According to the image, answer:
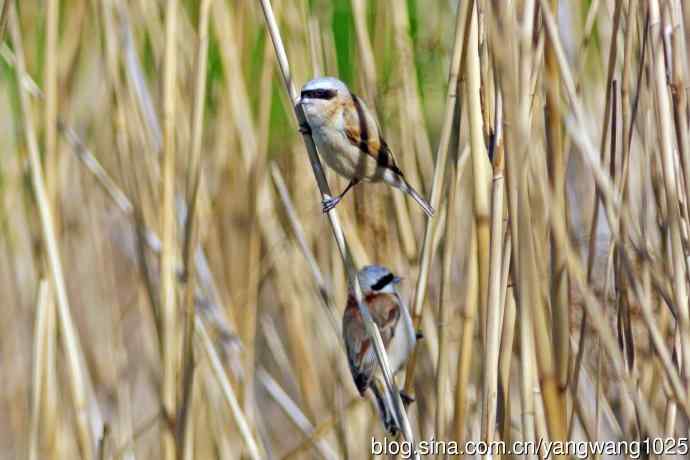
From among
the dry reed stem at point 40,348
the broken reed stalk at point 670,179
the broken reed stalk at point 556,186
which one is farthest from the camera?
the dry reed stem at point 40,348

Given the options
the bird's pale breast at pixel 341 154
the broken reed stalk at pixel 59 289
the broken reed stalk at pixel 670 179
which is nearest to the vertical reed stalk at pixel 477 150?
the broken reed stalk at pixel 670 179

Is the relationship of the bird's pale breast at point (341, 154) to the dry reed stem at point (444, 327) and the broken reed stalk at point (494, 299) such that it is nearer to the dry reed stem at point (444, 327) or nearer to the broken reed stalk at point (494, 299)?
the dry reed stem at point (444, 327)

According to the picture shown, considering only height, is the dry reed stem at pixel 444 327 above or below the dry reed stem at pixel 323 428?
above

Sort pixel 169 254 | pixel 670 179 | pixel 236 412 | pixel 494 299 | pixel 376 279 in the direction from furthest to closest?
pixel 376 279
pixel 236 412
pixel 169 254
pixel 670 179
pixel 494 299

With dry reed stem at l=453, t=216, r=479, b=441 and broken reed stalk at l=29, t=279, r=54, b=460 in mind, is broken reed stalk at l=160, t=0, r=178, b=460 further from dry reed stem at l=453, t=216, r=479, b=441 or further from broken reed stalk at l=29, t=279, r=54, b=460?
dry reed stem at l=453, t=216, r=479, b=441

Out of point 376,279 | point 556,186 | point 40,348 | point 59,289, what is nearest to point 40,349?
point 40,348

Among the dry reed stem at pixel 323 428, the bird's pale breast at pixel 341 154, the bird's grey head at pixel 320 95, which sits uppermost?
the bird's grey head at pixel 320 95

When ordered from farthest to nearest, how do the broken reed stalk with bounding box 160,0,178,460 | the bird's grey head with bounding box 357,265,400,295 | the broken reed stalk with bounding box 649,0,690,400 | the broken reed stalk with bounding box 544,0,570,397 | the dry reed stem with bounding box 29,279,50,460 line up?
the bird's grey head with bounding box 357,265,400,295 < the dry reed stem with bounding box 29,279,50,460 < the broken reed stalk with bounding box 160,0,178,460 < the broken reed stalk with bounding box 649,0,690,400 < the broken reed stalk with bounding box 544,0,570,397

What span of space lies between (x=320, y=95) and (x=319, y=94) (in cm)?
1

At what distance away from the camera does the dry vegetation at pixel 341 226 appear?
1419mm

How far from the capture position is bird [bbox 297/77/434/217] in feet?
6.63

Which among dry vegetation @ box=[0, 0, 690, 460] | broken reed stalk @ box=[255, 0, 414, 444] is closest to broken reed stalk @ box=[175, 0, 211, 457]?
dry vegetation @ box=[0, 0, 690, 460]

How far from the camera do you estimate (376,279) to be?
2119 mm

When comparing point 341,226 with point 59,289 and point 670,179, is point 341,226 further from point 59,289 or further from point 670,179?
point 670,179
